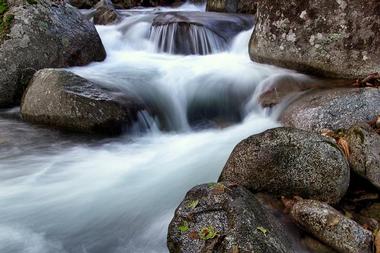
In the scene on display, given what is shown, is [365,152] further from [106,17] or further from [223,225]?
[106,17]

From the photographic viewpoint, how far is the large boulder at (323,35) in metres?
5.74

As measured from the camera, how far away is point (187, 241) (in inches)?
108

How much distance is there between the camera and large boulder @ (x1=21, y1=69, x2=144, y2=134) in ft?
17.7

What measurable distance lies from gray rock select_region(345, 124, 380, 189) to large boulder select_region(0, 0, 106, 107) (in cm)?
508

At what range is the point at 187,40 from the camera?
8.99 m

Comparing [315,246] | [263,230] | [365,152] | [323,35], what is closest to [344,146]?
[365,152]

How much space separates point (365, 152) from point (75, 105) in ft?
11.8

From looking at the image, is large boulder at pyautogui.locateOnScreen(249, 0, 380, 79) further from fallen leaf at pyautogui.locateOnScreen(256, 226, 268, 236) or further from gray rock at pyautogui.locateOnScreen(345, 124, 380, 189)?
fallen leaf at pyautogui.locateOnScreen(256, 226, 268, 236)

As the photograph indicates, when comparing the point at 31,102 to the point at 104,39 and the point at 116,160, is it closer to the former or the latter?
the point at 116,160

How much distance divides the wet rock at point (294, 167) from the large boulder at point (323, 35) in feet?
8.90

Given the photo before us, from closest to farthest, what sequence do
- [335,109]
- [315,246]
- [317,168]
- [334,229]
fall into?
[334,229]
[315,246]
[317,168]
[335,109]

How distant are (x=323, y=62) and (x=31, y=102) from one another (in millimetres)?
4367

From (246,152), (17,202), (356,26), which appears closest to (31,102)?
(17,202)

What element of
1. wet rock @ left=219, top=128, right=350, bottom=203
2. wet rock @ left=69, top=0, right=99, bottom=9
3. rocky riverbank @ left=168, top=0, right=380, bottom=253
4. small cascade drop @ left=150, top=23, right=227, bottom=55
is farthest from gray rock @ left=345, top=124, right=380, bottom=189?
wet rock @ left=69, top=0, right=99, bottom=9
